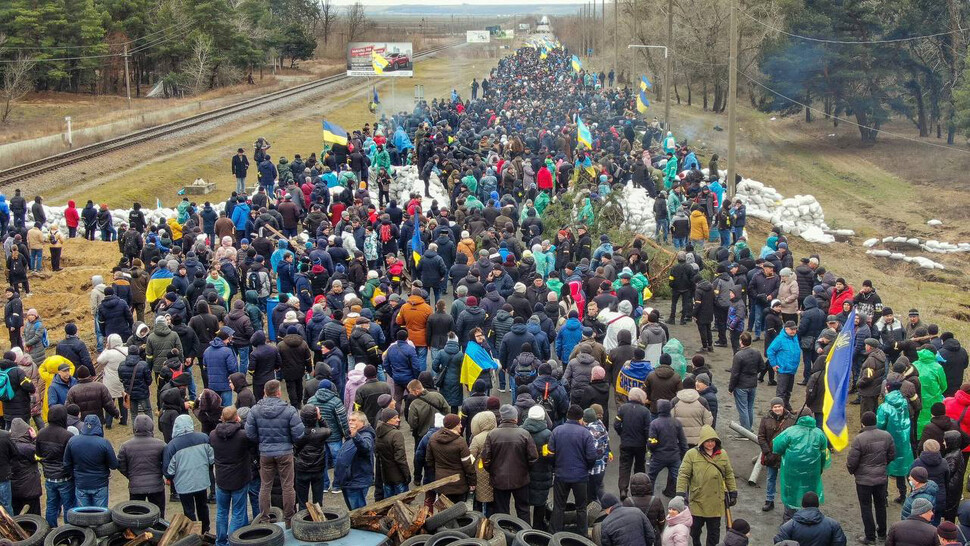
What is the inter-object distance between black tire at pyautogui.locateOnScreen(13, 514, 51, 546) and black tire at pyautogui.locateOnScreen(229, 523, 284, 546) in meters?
2.03

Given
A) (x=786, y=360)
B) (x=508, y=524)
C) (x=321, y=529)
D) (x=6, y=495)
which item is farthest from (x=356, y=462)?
(x=786, y=360)

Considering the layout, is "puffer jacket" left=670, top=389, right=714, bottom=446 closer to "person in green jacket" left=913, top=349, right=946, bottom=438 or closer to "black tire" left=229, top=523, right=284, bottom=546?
"person in green jacket" left=913, top=349, right=946, bottom=438

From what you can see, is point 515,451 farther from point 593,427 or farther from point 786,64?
point 786,64

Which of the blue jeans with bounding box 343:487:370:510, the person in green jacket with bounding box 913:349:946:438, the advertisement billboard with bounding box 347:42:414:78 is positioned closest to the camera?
the blue jeans with bounding box 343:487:370:510

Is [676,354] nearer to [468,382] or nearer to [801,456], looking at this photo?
[468,382]

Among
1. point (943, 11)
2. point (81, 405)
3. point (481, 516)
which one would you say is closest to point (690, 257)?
point (481, 516)

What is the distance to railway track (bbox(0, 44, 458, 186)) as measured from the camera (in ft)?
118

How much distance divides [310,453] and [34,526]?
2.91 meters

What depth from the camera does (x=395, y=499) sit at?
34.5ft

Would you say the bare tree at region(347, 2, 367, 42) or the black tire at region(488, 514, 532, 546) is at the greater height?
the bare tree at region(347, 2, 367, 42)

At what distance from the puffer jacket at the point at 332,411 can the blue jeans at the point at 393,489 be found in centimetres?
75

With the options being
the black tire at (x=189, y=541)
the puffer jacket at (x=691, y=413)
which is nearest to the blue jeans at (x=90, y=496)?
the black tire at (x=189, y=541)

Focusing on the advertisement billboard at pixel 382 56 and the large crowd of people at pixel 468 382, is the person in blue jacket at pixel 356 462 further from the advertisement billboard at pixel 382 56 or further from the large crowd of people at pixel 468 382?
the advertisement billboard at pixel 382 56

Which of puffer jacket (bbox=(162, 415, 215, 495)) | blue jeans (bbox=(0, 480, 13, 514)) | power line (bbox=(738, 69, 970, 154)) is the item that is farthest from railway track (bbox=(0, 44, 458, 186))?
power line (bbox=(738, 69, 970, 154))
